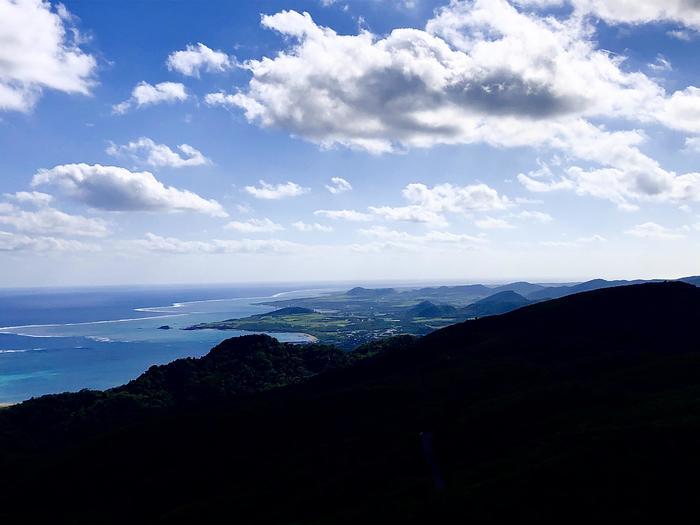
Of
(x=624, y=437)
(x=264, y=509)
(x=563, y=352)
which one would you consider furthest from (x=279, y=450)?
(x=563, y=352)

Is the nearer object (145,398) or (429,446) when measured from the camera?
(429,446)

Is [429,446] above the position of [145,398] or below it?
above

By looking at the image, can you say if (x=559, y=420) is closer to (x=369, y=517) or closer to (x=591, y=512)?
(x=591, y=512)

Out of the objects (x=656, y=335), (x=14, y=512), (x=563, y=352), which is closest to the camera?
(x=14, y=512)

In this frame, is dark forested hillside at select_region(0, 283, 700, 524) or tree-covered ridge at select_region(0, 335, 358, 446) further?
tree-covered ridge at select_region(0, 335, 358, 446)

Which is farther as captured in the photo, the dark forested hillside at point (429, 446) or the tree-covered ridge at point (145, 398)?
the tree-covered ridge at point (145, 398)

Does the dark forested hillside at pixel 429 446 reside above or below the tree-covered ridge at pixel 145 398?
above

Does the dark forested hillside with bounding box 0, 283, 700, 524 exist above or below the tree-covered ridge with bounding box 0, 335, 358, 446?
above

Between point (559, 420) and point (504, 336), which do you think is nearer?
point (559, 420)
